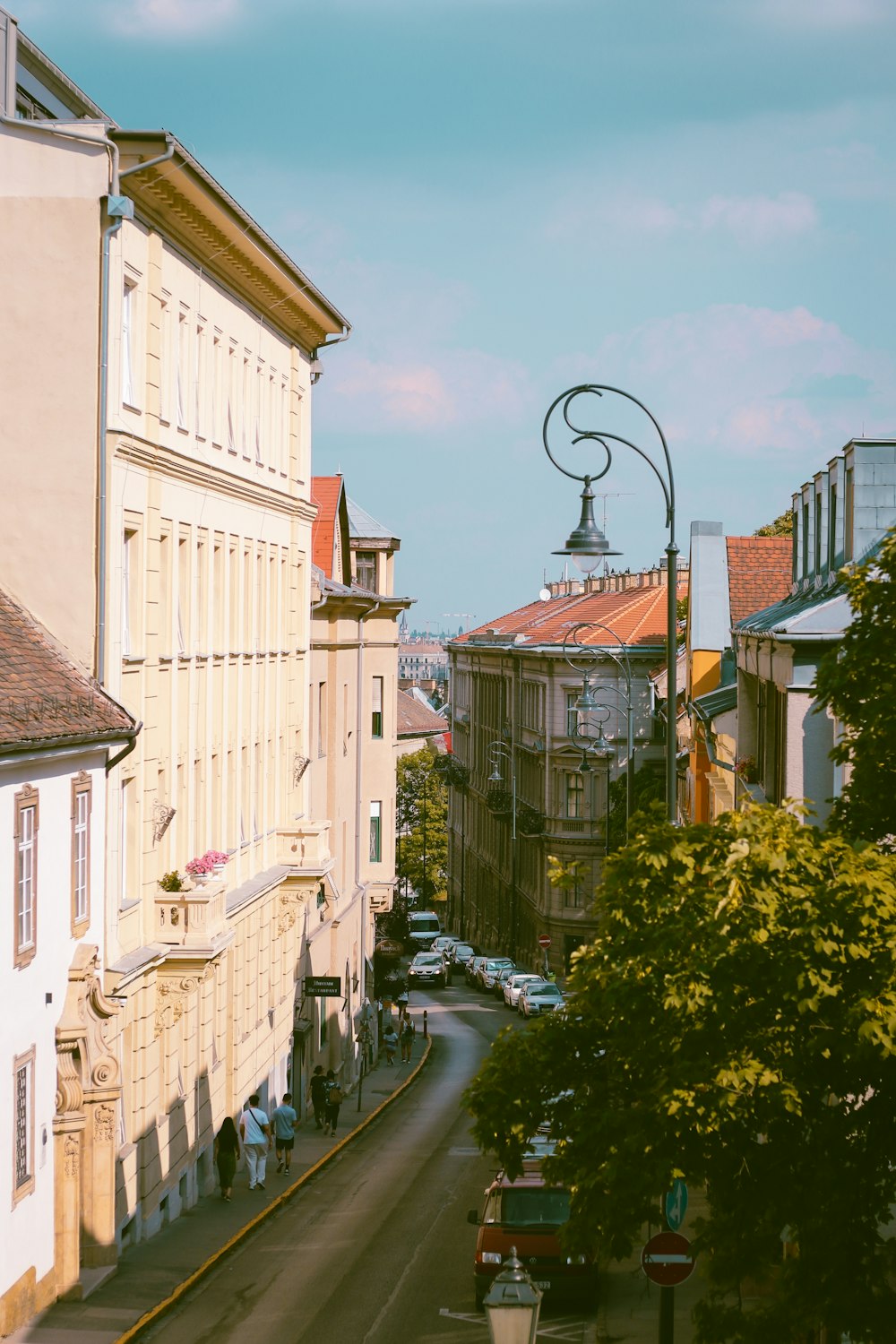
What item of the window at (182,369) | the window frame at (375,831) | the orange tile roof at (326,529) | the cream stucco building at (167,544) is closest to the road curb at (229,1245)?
the cream stucco building at (167,544)

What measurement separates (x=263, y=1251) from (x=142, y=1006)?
4046mm

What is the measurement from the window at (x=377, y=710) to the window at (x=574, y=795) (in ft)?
89.5

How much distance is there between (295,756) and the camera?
41.8 m

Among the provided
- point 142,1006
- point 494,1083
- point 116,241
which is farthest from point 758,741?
point 494,1083

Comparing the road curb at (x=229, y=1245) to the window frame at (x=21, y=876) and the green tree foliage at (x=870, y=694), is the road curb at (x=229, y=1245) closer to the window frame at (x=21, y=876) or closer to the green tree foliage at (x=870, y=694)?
the window frame at (x=21, y=876)

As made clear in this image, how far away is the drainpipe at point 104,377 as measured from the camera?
24.4 m

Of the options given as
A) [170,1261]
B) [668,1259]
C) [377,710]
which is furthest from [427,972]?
[668,1259]

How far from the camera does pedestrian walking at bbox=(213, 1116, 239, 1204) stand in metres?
31.9

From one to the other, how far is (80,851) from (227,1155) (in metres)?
10.3

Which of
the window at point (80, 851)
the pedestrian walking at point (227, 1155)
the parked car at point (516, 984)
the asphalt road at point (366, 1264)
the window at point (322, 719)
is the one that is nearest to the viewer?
the asphalt road at point (366, 1264)

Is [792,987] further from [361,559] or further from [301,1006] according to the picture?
[361,559]

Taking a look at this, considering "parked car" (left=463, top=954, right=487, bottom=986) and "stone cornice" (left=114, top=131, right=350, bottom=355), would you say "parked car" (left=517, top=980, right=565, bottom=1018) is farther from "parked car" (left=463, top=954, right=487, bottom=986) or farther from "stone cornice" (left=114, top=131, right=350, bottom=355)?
"stone cornice" (left=114, top=131, right=350, bottom=355)

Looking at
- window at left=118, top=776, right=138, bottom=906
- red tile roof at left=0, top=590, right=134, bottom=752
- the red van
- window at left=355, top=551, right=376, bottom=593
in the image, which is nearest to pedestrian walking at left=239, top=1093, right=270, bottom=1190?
window at left=118, top=776, right=138, bottom=906

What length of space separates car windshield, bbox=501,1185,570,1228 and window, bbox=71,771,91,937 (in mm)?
6256
